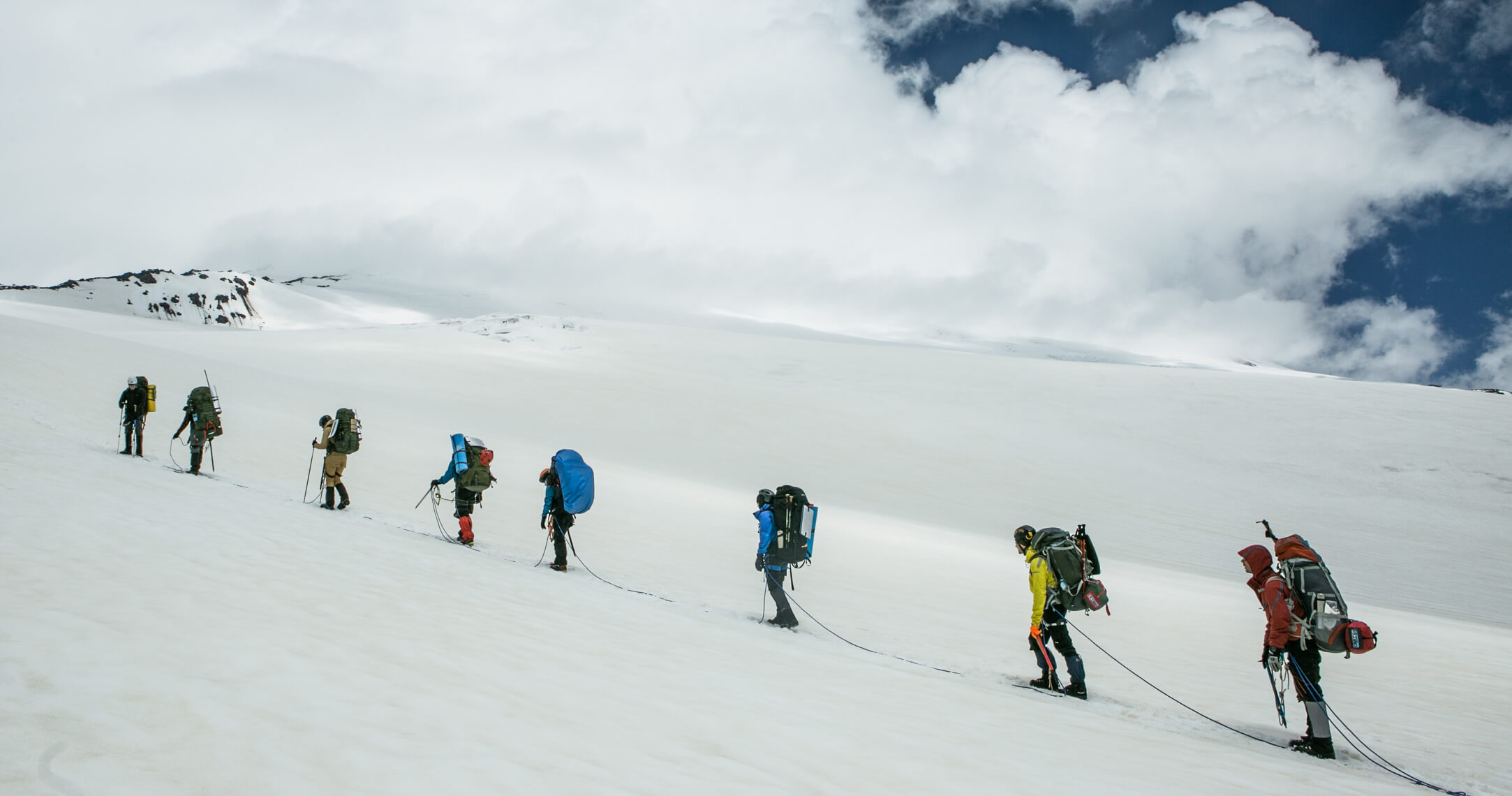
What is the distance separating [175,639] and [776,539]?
5393mm

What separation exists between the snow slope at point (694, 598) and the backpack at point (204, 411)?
Result: 1.03 meters

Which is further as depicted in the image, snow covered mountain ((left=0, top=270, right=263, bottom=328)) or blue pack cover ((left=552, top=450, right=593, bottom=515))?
snow covered mountain ((left=0, top=270, right=263, bottom=328))

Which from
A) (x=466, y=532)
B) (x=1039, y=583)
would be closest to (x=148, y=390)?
(x=466, y=532)

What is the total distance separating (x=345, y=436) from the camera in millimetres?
10852

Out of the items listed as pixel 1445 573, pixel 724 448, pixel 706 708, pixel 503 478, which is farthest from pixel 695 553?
pixel 1445 573

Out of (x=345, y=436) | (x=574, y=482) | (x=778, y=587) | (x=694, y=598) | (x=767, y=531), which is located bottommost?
(x=694, y=598)

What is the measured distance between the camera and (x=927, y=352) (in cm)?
4131

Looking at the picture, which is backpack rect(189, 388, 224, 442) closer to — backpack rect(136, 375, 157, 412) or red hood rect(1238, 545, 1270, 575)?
backpack rect(136, 375, 157, 412)

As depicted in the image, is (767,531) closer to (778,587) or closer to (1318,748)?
(778,587)

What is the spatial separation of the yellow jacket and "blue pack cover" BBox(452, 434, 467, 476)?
704 centimetres

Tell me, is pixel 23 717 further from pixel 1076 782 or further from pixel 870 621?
pixel 870 621

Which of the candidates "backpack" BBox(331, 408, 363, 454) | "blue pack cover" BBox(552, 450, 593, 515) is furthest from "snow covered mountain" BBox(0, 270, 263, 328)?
"blue pack cover" BBox(552, 450, 593, 515)

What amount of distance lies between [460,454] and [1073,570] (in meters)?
7.52

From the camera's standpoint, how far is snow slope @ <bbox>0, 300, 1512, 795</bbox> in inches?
133
